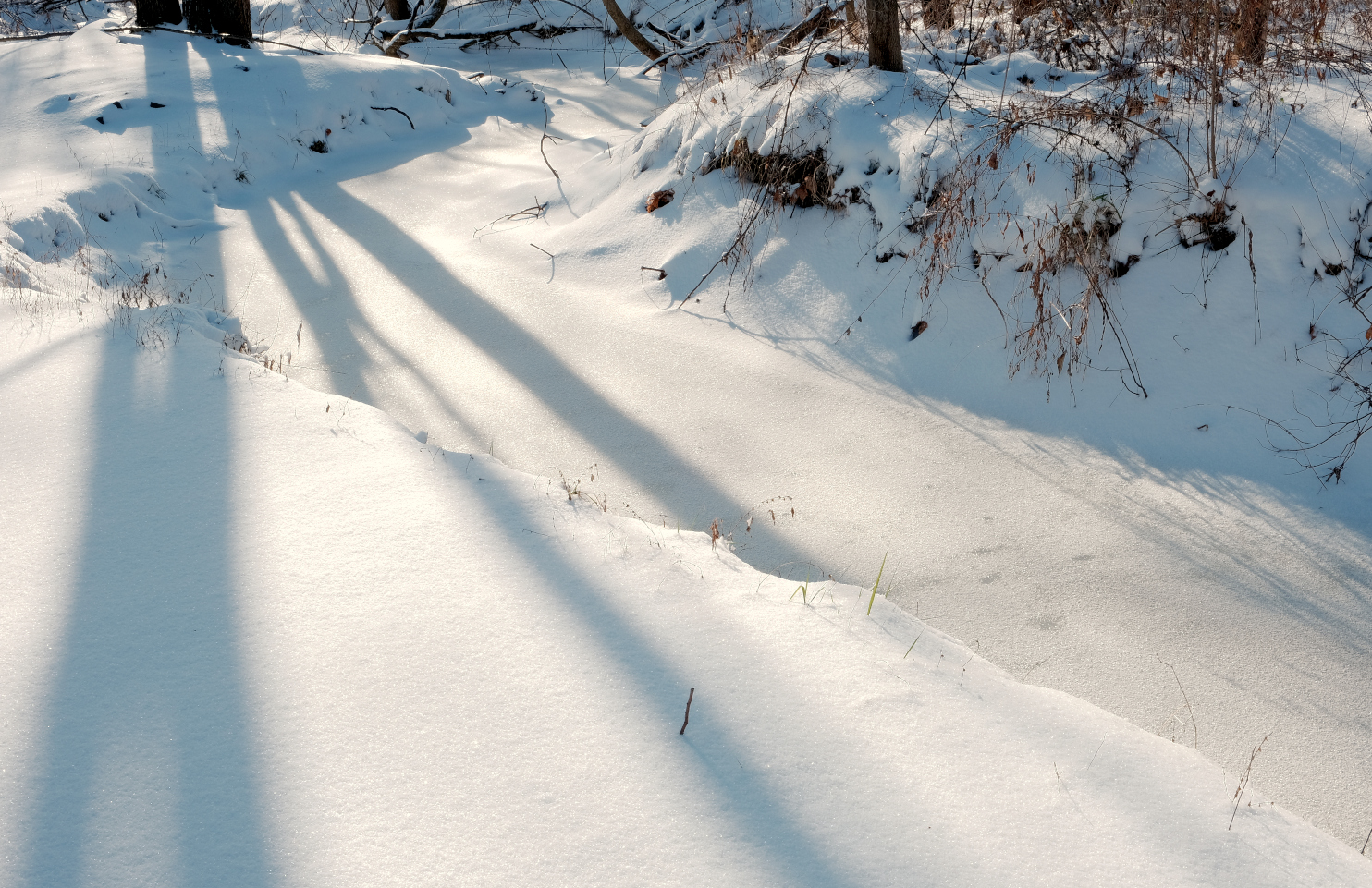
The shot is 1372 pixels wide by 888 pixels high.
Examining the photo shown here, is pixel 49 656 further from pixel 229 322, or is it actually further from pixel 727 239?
pixel 727 239

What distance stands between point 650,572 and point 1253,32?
4.49 metres

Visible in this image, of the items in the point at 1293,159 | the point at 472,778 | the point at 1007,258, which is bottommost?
the point at 472,778

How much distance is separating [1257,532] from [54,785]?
140 inches

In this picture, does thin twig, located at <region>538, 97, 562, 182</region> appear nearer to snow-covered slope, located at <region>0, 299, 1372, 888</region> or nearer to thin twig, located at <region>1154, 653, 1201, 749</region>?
snow-covered slope, located at <region>0, 299, 1372, 888</region>

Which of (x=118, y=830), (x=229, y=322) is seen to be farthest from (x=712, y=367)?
(x=118, y=830)

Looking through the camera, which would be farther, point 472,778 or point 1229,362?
point 1229,362

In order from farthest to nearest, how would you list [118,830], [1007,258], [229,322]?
[229,322] → [1007,258] → [118,830]

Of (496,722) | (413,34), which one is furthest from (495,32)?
(496,722)

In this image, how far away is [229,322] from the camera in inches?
180

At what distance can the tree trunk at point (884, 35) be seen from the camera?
4.92 m

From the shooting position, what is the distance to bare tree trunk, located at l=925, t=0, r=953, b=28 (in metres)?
5.86

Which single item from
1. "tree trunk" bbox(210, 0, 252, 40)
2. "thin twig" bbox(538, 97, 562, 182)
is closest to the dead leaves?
"thin twig" bbox(538, 97, 562, 182)

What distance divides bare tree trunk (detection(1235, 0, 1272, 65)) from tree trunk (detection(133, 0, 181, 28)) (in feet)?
31.6

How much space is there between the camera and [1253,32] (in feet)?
14.9
